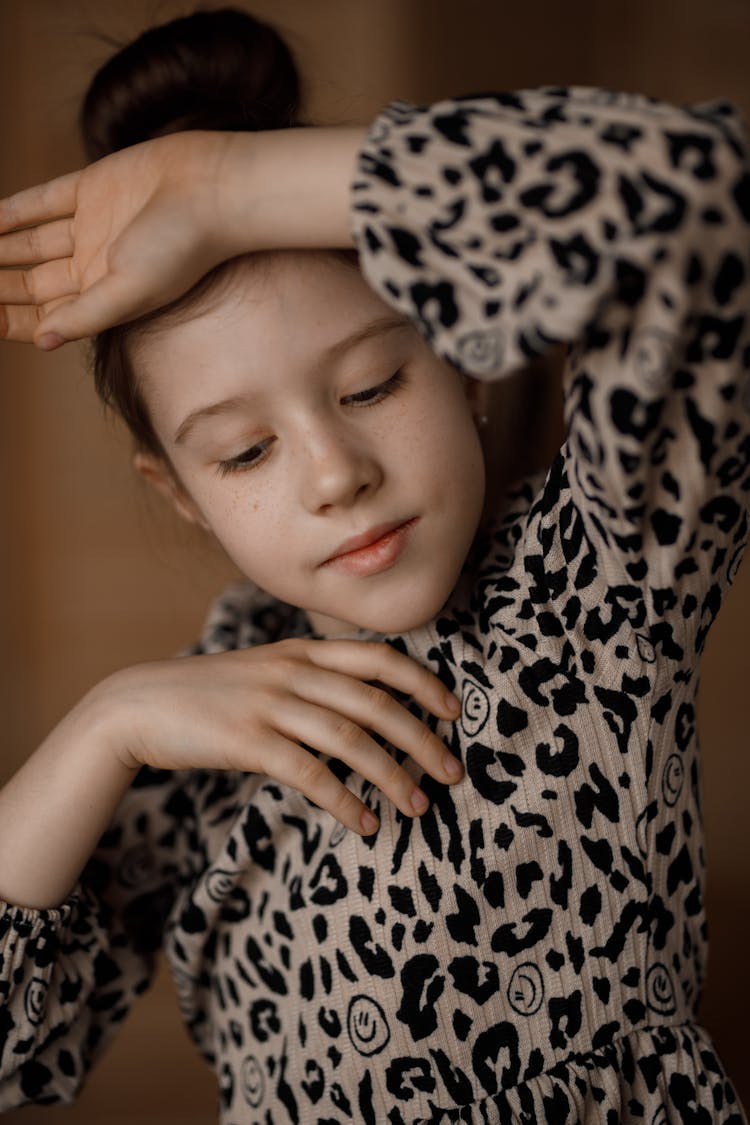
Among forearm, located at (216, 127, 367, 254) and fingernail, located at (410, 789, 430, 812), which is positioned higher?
forearm, located at (216, 127, 367, 254)

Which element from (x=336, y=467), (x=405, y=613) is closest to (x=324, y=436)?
(x=336, y=467)

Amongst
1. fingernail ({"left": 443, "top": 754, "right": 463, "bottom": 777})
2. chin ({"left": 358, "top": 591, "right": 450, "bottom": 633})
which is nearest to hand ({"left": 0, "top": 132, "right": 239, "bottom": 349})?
chin ({"left": 358, "top": 591, "right": 450, "bottom": 633})

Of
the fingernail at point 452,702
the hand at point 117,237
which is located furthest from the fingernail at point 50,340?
the fingernail at point 452,702

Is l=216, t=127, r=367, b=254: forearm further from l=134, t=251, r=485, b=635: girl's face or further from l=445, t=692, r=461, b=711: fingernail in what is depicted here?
l=445, t=692, r=461, b=711: fingernail

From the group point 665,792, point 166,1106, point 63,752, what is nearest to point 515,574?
point 665,792

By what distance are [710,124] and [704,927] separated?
65 cm

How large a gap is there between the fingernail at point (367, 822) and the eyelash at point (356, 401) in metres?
0.28

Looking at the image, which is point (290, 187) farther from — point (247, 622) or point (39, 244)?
point (247, 622)

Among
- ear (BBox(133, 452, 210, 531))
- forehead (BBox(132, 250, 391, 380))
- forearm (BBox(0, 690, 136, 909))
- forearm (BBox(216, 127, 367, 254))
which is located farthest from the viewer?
ear (BBox(133, 452, 210, 531))

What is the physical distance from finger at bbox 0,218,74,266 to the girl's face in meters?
0.09

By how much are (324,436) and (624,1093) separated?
1.77ft

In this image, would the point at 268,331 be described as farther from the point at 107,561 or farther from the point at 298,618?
the point at 107,561

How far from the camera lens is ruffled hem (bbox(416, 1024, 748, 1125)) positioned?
78 centimetres

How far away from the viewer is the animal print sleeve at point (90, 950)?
35.4 inches
